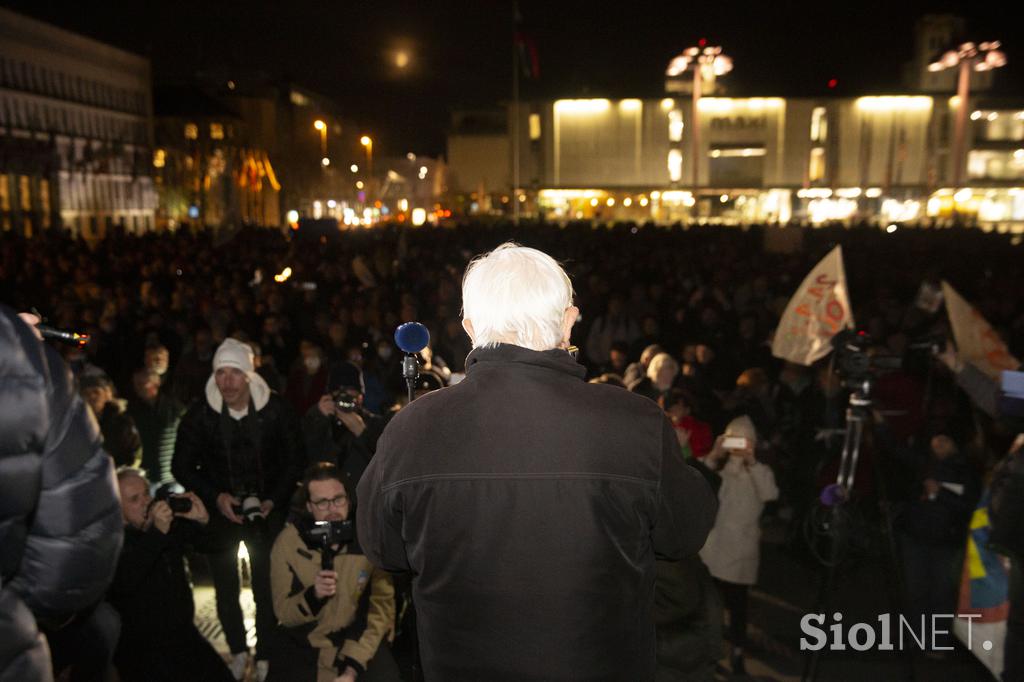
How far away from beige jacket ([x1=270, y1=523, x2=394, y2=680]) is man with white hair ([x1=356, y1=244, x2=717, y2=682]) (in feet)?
6.54

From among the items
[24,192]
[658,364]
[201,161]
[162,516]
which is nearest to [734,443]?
[658,364]

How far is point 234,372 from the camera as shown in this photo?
188 inches

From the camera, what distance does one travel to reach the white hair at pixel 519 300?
191 centimetres

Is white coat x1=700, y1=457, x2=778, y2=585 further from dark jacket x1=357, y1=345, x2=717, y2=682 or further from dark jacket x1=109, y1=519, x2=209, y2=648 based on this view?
dark jacket x1=357, y1=345, x2=717, y2=682

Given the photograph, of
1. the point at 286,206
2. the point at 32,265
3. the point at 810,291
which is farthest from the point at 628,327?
the point at 286,206

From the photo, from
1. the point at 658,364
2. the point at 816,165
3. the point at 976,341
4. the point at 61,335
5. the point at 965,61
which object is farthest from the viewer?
the point at 816,165

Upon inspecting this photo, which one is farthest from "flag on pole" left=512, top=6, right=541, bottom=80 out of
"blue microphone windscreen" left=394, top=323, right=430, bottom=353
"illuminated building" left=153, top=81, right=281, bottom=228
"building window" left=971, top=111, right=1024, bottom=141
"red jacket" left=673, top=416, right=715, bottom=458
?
"building window" left=971, top=111, right=1024, bottom=141

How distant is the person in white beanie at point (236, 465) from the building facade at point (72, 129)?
32.0 meters

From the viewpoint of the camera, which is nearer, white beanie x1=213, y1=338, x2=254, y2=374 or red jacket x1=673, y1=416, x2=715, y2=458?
white beanie x1=213, y1=338, x2=254, y2=374

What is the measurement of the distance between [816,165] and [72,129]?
4478 cm

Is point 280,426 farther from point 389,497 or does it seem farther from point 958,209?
point 958,209

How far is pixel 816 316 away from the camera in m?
6.43

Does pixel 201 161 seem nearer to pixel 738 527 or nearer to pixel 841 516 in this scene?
pixel 738 527

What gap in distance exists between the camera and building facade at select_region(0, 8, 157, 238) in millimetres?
40125
